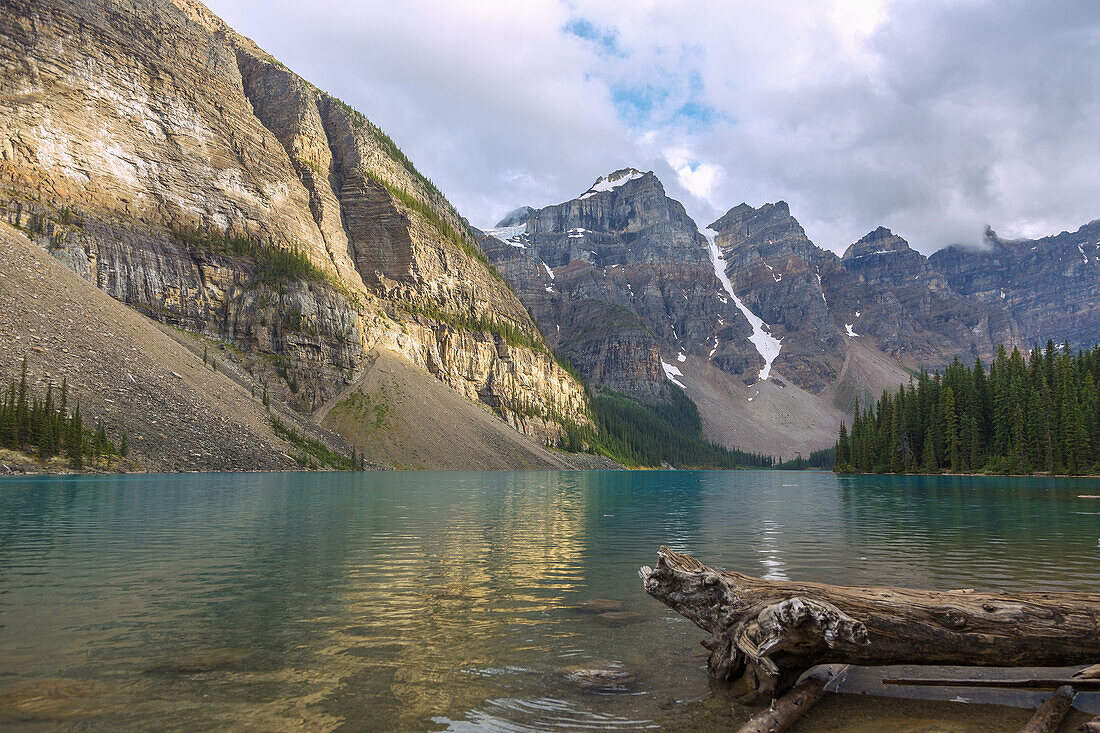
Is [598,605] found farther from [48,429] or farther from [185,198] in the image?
[185,198]

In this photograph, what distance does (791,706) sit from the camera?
8.61 m

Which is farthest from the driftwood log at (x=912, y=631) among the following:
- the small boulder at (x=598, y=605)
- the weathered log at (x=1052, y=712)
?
the small boulder at (x=598, y=605)

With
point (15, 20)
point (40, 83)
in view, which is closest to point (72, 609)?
point (40, 83)

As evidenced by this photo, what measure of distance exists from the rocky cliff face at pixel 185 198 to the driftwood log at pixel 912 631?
146 meters

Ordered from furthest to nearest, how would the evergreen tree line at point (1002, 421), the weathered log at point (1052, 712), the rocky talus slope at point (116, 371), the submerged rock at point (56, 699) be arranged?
the evergreen tree line at point (1002, 421) < the rocky talus slope at point (116, 371) < the submerged rock at point (56, 699) < the weathered log at point (1052, 712)

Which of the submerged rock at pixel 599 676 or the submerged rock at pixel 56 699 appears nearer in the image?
the submerged rock at pixel 56 699

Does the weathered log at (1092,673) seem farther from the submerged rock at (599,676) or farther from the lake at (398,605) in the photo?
the submerged rock at (599,676)

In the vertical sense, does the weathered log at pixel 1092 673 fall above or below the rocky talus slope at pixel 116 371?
below

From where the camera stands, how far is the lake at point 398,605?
896 cm

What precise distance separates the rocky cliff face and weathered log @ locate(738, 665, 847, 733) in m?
146

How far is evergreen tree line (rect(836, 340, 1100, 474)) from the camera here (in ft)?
292

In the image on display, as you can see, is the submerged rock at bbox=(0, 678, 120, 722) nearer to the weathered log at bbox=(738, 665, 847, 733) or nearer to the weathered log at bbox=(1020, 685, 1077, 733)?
the weathered log at bbox=(738, 665, 847, 733)

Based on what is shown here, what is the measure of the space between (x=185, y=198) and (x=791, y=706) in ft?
588

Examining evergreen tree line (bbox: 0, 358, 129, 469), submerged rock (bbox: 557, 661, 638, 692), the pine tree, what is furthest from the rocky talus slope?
the pine tree
